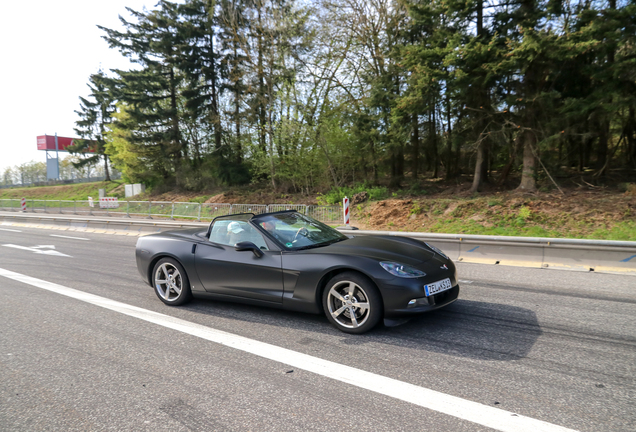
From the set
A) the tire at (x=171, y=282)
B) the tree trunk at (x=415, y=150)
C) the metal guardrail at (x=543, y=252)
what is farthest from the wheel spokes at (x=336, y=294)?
the tree trunk at (x=415, y=150)

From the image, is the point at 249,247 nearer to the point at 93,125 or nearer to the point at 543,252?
the point at 543,252

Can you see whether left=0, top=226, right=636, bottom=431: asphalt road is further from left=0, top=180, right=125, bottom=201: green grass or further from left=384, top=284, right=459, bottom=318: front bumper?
left=0, top=180, right=125, bottom=201: green grass

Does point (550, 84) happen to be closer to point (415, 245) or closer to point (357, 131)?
point (357, 131)


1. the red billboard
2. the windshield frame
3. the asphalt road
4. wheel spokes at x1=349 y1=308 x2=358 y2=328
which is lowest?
the asphalt road

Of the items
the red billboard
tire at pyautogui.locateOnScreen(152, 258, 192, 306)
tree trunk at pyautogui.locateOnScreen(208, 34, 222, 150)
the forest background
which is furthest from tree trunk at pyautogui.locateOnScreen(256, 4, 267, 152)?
the red billboard

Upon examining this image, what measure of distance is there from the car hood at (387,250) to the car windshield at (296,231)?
289 mm

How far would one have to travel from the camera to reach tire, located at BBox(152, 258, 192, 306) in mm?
5735

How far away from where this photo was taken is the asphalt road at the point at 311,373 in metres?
2.83

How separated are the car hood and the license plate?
0.96 feet

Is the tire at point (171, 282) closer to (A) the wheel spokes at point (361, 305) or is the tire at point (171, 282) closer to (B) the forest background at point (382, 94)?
(A) the wheel spokes at point (361, 305)

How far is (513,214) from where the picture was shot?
14266 mm

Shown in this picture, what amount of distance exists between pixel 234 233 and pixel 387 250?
2.13 m

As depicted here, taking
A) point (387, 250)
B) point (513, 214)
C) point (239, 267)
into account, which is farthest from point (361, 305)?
point (513, 214)

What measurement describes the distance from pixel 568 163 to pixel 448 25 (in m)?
8.71
